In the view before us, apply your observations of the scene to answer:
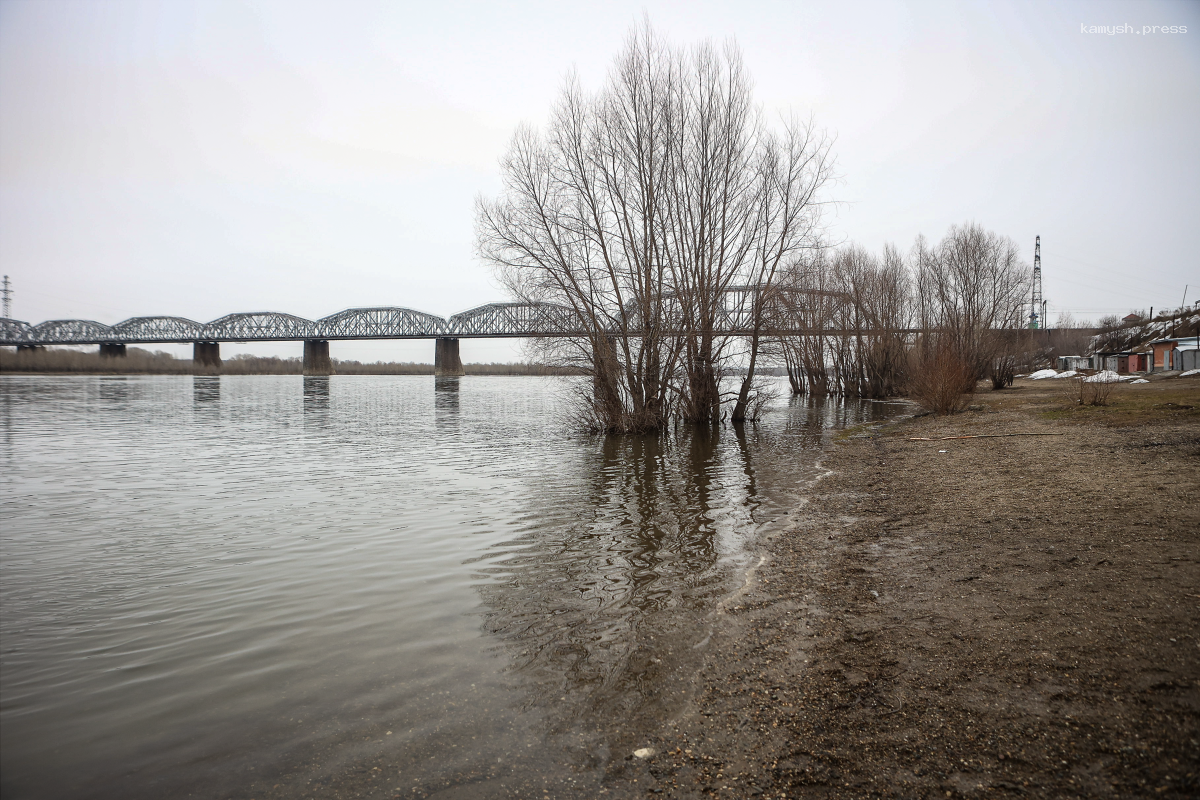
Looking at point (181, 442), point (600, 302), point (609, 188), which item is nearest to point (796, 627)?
point (600, 302)

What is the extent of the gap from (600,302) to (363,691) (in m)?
18.5

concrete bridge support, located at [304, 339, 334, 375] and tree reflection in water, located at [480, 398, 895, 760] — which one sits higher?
concrete bridge support, located at [304, 339, 334, 375]

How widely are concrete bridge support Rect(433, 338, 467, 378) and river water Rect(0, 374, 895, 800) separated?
122459mm

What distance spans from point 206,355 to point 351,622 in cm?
14646

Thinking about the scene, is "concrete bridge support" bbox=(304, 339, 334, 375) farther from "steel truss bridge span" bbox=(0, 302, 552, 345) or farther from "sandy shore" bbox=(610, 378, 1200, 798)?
"sandy shore" bbox=(610, 378, 1200, 798)

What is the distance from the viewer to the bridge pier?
12688cm

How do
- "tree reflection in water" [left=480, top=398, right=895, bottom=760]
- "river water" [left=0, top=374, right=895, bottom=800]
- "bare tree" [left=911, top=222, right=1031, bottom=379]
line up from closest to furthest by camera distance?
1. "river water" [left=0, top=374, right=895, bottom=800]
2. "tree reflection in water" [left=480, top=398, right=895, bottom=760]
3. "bare tree" [left=911, top=222, right=1031, bottom=379]

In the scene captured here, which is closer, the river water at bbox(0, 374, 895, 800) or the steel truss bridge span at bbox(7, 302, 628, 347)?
the river water at bbox(0, 374, 895, 800)

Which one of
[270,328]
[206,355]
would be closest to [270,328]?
[270,328]

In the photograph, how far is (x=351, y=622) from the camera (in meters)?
6.25

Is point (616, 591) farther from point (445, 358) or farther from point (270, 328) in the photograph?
point (270, 328)

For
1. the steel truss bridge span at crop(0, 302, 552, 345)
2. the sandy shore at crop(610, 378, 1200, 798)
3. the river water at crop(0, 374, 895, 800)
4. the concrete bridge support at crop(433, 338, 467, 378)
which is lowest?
the river water at crop(0, 374, 895, 800)

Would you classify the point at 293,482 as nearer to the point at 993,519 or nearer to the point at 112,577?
the point at 112,577

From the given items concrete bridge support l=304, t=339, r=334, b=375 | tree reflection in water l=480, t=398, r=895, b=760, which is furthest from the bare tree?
concrete bridge support l=304, t=339, r=334, b=375
